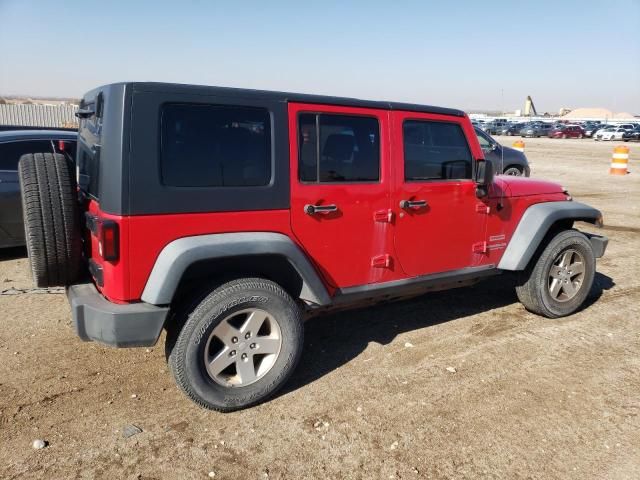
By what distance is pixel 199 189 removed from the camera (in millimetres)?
3088

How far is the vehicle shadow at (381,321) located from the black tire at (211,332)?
11.5 inches

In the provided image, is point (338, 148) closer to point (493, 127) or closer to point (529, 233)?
point (529, 233)

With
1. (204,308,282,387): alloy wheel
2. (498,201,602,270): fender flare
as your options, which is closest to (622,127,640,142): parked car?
(498,201,602,270): fender flare

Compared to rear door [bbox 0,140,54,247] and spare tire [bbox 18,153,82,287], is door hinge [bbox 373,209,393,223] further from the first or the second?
rear door [bbox 0,140,54,247]

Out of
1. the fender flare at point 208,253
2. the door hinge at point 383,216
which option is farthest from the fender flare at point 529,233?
the fender flare at point 208,253

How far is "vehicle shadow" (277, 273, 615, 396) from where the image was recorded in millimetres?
4031

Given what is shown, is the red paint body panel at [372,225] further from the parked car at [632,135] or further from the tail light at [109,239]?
the parked car at [632,135]

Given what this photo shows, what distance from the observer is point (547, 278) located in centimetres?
483

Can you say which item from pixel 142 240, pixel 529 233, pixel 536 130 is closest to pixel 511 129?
pixel 536 130

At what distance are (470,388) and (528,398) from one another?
372mm

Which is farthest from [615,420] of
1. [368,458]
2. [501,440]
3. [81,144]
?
[81,144]

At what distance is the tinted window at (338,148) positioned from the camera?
11.4ft

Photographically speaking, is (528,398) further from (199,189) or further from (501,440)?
(199,189)

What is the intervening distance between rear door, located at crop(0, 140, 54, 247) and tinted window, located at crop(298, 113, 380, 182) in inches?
175
